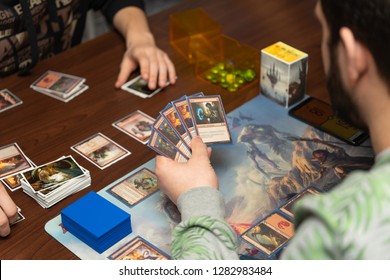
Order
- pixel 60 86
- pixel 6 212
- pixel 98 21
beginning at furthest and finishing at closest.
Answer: pixel 98 21, pixel 60 86, pixel 6 212

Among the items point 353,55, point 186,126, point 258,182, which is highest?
point 353,55

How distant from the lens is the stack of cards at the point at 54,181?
53.3 inches

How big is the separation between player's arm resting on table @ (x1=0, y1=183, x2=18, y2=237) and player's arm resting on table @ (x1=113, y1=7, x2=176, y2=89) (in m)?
0.58

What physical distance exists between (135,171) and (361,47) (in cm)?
69

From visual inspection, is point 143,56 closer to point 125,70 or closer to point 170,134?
point 125,70

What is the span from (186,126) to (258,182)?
0.22 meters

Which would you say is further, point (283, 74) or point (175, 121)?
point (283, 74)

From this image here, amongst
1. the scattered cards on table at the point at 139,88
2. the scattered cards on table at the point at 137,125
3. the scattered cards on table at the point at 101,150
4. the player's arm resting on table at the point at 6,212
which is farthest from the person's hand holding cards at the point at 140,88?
the player's arm resting on table at the point at 6,212

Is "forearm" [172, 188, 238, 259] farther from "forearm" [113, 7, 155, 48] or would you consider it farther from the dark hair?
"forearm" [113, 7, 155, 48]

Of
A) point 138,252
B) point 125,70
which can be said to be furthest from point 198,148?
point 125,70

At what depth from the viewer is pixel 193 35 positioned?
6.40ft

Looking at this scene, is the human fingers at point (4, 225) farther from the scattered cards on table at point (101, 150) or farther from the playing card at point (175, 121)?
the playing card at point (175, 121)

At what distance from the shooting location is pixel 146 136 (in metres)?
1.56

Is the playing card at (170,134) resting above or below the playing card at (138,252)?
above
